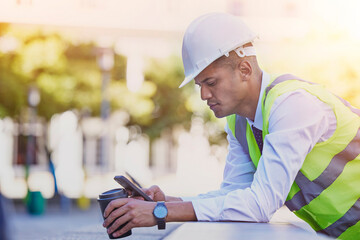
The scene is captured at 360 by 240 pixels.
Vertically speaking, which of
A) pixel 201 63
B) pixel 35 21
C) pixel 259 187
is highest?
→ pixel 35 21

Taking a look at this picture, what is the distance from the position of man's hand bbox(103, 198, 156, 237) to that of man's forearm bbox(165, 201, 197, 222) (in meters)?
0.06

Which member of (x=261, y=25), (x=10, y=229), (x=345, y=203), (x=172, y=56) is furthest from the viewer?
(x=172, y=56)

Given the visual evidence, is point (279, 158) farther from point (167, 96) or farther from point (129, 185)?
point (167, 96)

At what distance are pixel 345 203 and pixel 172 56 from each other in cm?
2500

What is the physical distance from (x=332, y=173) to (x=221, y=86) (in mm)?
573

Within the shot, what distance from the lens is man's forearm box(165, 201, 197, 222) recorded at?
232cm

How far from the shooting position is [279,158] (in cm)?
228

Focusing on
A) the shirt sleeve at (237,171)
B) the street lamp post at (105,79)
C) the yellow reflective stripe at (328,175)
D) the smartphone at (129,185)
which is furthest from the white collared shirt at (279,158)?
the street lamp post at (105,79)

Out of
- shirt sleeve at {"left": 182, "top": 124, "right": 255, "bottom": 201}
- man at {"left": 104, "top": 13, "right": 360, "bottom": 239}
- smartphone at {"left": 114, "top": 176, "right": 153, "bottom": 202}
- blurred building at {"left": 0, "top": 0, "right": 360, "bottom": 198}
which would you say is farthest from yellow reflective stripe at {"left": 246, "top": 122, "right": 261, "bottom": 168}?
blurred building at {"left": 0, "top": 0, "right": 360, "bottom": 198}

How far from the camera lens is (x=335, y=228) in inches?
101

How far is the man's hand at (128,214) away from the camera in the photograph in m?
2.28

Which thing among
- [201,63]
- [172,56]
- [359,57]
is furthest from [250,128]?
[172,56]

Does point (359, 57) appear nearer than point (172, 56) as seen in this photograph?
Yes

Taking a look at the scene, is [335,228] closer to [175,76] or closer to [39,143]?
[175,76]
